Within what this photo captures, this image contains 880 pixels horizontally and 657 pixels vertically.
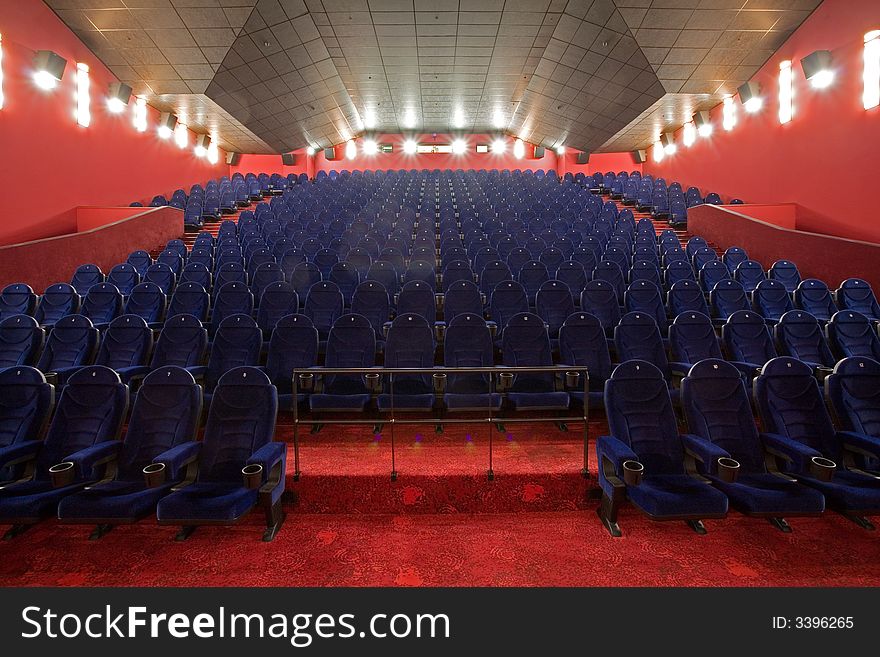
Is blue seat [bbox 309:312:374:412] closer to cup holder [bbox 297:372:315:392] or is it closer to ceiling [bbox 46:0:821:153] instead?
cup holder [bbox 297:372:315:392]

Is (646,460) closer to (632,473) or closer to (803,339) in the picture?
(632,473)

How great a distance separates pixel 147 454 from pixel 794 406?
3.78m

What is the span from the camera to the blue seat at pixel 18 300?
4.80 m

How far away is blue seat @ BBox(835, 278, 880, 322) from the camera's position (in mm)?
4762

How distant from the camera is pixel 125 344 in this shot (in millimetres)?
3848

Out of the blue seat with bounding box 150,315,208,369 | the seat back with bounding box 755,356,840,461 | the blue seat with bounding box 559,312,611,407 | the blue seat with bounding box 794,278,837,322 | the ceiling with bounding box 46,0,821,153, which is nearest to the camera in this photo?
the seat back with bounding box 755,356,840,461

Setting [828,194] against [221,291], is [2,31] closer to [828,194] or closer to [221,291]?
[221,291]

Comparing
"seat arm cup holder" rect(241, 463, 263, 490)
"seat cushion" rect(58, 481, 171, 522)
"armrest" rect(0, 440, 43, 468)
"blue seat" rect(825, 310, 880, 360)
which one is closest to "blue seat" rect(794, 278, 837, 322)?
"blue seat" rect(825, 310, 880, 360)

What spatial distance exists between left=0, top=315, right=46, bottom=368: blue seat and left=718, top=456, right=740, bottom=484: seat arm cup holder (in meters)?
4.95

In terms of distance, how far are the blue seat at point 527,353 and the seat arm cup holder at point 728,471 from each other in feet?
4.01

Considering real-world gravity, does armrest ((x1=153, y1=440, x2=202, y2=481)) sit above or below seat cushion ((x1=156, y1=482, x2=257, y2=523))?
above

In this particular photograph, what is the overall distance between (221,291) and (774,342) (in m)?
5.06

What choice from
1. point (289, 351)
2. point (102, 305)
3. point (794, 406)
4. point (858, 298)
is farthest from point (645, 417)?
point (102, 305)

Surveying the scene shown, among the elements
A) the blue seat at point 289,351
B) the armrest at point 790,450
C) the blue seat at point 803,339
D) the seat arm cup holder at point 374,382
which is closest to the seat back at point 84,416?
the blue seat at point 289,351
